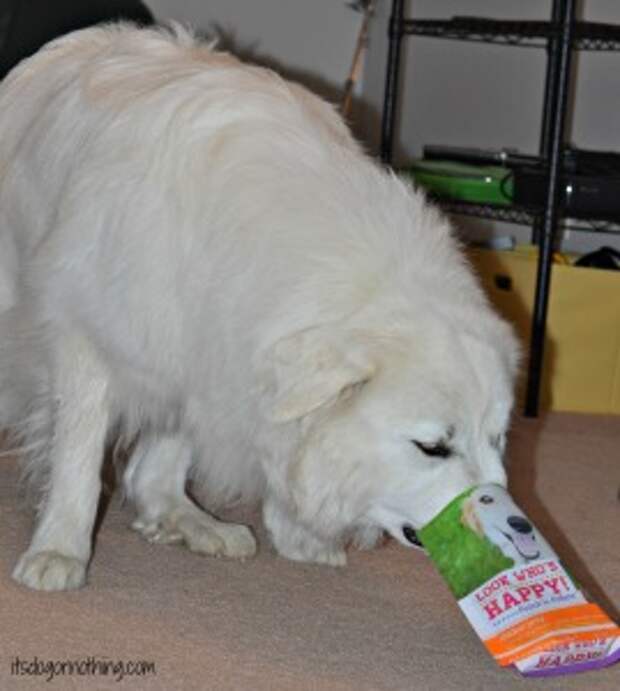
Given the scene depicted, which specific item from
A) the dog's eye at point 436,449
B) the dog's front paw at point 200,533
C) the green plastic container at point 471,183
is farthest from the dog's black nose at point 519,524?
the green plastic container at point 471,183

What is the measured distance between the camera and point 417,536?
1912mm

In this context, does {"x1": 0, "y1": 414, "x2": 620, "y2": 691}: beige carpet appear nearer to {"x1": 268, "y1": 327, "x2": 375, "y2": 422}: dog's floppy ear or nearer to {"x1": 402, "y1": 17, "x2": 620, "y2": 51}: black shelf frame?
{"x1": 268, "y1": 327, "x2": 375, "y2": 422}: dog's floppy ear

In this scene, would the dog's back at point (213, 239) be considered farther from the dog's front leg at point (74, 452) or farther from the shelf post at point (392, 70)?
the shelf post at point (392, 70)

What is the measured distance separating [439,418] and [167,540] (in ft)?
2.26

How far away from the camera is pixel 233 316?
196 centimetres

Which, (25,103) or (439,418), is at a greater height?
(25,103)

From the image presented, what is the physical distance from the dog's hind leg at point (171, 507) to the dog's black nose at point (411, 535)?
0.45 meters

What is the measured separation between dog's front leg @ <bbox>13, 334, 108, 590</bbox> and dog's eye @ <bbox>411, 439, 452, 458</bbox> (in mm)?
548

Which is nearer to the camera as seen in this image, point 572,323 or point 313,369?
point 313,369

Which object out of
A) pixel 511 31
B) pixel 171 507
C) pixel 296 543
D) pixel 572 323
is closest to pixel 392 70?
pixel 511 31

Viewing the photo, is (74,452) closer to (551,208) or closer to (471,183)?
(551,208)

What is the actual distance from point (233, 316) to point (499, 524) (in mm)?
441

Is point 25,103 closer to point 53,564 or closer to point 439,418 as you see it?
point 53,564

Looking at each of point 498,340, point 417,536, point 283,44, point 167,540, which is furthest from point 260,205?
point 283,44
